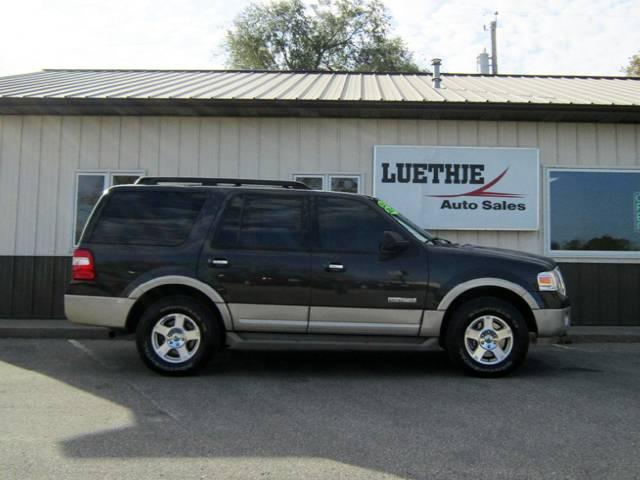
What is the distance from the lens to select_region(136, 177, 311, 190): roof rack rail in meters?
6.41

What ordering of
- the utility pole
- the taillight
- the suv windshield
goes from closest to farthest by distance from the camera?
the taillight → the suv windshield → the utility pole

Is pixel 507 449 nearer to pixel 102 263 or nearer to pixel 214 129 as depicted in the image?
pixel 102 263

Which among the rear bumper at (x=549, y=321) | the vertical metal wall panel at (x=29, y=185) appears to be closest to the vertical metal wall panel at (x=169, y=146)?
the vertical metal wall panel at (x=29, y=185)

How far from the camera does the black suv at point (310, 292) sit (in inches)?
232

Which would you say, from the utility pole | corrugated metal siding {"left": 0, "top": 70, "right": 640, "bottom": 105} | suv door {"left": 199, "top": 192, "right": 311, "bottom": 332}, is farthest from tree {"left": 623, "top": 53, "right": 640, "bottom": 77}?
suv door {"left": 199, "top": 192, "right": 311, "bottom": 332}

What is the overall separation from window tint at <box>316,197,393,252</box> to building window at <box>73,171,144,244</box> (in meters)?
4.89

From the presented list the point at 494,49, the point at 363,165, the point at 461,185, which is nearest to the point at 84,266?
the point at 363,165

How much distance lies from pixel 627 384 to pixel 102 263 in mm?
5681

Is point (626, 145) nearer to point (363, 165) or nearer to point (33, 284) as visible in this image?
point (363, 165)

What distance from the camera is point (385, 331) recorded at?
591 cm

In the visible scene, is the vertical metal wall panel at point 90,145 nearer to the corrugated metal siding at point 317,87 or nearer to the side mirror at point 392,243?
the corrugated metal siding at point 317,87

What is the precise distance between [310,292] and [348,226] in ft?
2.75

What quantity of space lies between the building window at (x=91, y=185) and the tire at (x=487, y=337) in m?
6.36

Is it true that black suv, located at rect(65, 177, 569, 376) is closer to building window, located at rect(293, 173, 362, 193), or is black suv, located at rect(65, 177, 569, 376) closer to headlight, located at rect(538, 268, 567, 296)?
headlight, located at rect(538, 268, 567, 296)
